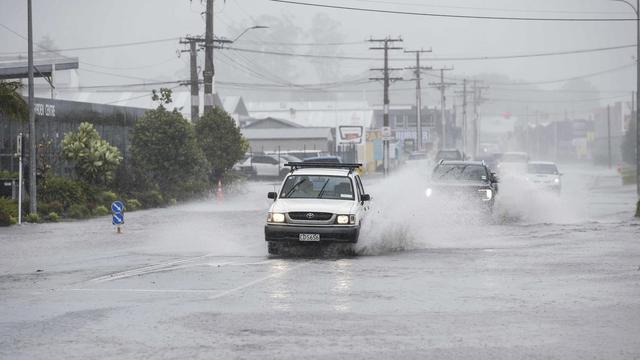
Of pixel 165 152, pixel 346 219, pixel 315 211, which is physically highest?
pixel 165 152

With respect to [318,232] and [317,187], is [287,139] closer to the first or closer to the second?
[317,187]

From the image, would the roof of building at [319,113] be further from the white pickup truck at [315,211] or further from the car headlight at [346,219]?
the car headlight at [346,219]

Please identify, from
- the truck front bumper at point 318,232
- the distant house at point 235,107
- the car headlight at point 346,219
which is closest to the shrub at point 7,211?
the truck front bumper at point 318,232

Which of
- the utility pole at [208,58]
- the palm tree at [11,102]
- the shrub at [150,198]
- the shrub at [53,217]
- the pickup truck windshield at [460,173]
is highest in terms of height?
the utility pole at [208,58]

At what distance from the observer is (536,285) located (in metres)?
15.6

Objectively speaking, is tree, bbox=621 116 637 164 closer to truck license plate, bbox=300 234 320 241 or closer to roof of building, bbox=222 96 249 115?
roof of building, bbox=222 96 249 115

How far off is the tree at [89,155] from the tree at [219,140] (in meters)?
10.8

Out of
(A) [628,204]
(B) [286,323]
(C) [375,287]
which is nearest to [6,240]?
(C) [375,287]

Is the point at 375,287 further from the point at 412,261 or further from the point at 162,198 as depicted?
the point at 162,198

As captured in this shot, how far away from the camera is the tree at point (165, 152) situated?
43031 millimetres

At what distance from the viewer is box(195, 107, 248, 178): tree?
163 ft

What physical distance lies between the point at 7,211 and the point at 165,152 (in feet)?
41.6

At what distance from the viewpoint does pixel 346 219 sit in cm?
1992

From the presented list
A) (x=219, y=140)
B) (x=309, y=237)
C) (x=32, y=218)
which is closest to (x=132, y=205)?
(x=32, y=218)
